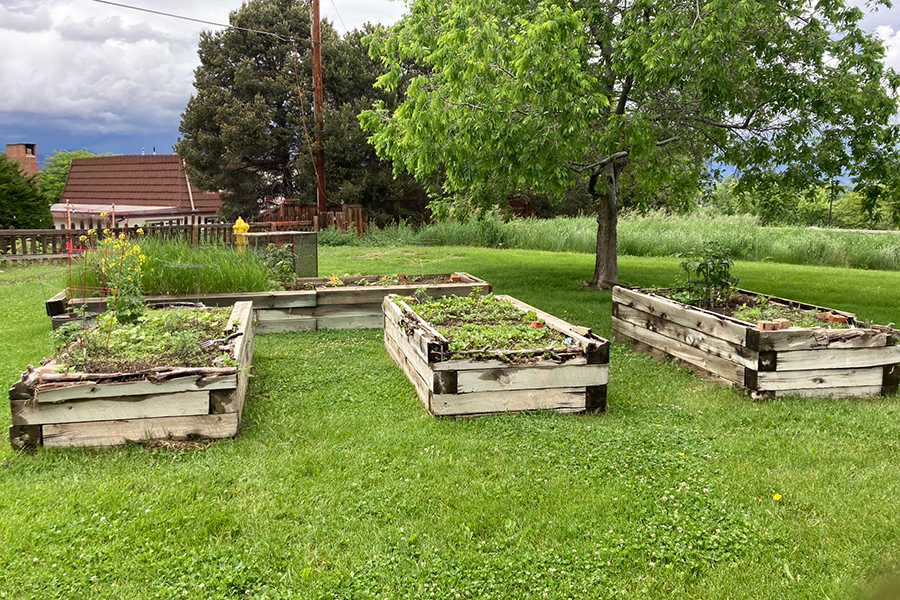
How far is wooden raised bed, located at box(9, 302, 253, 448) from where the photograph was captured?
400 cm

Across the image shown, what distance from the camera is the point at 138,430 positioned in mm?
4117

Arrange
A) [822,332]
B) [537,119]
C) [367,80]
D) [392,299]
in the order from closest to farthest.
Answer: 1. [822,332]
2. [392,299]
3. [537,119]
4. [367,80]

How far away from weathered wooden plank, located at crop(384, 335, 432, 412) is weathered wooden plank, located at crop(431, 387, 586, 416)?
15cm

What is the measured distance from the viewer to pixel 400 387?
17.6ft

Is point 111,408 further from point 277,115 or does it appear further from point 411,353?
point 277,115

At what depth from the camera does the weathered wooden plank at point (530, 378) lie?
4586 millimetres

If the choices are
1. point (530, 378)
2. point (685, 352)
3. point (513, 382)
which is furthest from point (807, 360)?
point (513, 382)

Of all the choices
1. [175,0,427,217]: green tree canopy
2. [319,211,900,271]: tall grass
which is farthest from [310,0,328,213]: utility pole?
[175,0,427,217]: green tree canopy

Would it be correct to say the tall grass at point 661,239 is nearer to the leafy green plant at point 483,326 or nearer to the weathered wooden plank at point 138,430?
the leafy green plant at point 483,326

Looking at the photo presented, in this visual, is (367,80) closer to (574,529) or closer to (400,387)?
(400,387)

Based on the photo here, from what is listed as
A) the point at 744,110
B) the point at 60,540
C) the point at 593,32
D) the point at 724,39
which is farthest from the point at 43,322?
the point at 744,110

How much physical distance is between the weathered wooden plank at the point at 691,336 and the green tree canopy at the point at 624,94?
1789 mm

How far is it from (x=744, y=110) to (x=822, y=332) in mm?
5108

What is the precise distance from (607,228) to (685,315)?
15.4ft
